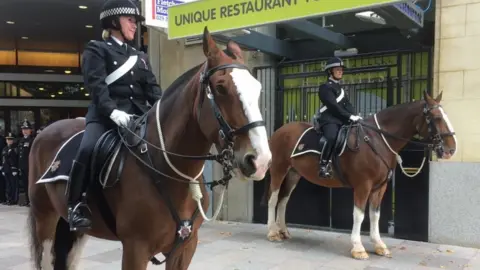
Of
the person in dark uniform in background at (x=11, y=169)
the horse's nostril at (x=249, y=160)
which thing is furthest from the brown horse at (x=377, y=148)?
the person in dark uniform in background at (x=11, y=169)

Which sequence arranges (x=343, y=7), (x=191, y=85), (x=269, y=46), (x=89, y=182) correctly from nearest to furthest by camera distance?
(x=191, y=85) → (x=89, y=182) → (x=343, y=7) → (x=269, y=46)

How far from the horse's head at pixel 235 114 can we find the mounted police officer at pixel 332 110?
177 inches

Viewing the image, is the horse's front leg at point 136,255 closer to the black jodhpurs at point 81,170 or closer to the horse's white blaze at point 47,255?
the black jodhpurs at point 81,170

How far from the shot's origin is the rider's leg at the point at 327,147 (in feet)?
23.2

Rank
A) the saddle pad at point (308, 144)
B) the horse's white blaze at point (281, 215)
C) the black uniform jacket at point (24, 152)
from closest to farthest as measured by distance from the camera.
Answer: the saddle pad at point (308, 144) < the horse's white blaze at point (281, 215) < the black uniform jacket at point (24, 152)

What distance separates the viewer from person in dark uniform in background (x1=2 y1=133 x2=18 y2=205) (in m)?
12.9

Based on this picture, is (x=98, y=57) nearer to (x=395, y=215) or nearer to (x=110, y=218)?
(x=110, y=218)

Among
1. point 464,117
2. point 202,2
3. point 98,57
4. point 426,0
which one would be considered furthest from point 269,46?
point 98,57

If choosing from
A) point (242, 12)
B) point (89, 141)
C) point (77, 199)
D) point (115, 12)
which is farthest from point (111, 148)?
point (242, 12)

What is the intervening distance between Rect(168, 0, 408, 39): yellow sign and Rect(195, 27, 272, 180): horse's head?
3.50m

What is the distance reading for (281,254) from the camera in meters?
7.05

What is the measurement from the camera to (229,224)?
9.59 m

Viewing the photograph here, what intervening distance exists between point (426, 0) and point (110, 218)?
7.40 meters

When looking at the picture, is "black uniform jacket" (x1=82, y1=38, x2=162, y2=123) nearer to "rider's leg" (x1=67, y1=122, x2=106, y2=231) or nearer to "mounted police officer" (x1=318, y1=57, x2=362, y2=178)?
"rider's leg" (x1=67, y1=122, x2=106, y2=231)
